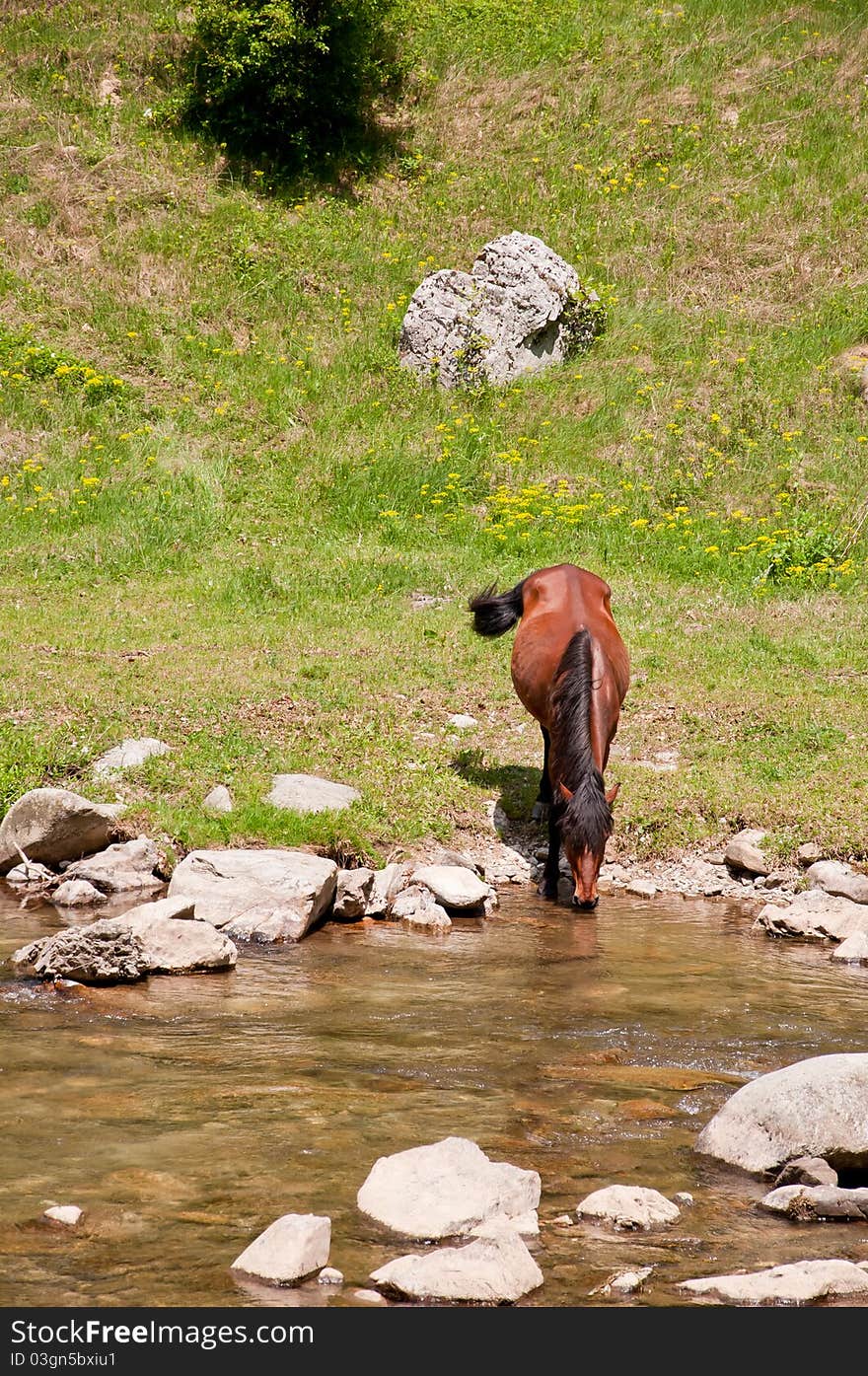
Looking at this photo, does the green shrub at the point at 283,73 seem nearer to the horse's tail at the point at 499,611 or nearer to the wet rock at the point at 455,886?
the horse's tail at the point at 499,611

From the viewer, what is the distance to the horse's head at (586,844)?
29.1 ft

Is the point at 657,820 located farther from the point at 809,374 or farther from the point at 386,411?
the point at 809,374

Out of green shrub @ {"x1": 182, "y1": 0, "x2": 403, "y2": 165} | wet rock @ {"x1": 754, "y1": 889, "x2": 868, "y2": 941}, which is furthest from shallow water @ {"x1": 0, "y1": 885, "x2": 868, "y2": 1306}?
green shrub @ {"x1": 182, "y1": 0, "x2": 403, "y2": 165}

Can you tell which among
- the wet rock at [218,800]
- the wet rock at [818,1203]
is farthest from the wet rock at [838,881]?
the wet rock at [818,1203]

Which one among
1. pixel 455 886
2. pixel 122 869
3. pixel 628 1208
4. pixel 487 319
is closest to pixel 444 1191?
pixel 628 1208

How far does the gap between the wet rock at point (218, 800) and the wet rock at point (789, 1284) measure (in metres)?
6.30

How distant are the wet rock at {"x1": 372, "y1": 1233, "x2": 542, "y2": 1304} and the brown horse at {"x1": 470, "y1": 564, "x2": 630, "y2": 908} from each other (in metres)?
4.61

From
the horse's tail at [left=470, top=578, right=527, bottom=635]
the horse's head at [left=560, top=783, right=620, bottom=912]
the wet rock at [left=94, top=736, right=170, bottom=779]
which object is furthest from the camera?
the horse's tail at [left=470, top=578, right=527, bottom=635]

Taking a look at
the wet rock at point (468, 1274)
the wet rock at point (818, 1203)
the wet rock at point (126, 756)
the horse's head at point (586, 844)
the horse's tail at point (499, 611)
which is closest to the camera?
the wet rock at point (468, 1274)

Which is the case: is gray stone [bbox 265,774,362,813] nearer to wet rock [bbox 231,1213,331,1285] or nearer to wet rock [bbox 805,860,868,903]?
wet rock [bbox 805,860,868,903]

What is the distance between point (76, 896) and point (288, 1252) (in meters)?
5.09

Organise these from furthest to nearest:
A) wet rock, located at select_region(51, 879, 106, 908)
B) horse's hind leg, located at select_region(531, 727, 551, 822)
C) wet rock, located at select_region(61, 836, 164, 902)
Result: horse's hind leg, located at select_region(531, 727, 551, 822), wet rock, located at select_region(61, 836, 164, 902), wet rock, located at select_region(51, 879, 106, 908)

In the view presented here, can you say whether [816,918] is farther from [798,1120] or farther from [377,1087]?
[377,1087]

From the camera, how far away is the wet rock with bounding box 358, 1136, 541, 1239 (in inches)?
185
